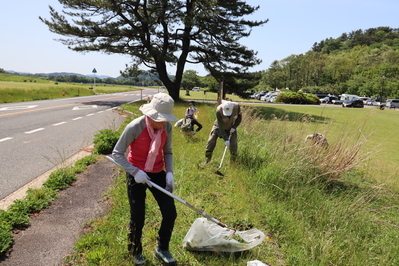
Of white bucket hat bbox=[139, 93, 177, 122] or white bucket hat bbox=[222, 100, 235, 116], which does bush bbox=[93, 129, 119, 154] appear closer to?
white bucket hat bbox=[222, 100, 235, 116]

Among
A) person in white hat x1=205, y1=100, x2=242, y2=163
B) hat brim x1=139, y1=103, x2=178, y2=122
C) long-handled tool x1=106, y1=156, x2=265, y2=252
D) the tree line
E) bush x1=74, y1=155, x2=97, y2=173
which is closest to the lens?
hat brim x1=139, y1=103, x2=178, y2=122

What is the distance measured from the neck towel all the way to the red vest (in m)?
0.05

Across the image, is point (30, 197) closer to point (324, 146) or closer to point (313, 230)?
point (313, 230)

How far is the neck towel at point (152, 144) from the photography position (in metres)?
2.45

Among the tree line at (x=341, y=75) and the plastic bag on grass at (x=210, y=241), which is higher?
the tree line at (x=341, y=75)

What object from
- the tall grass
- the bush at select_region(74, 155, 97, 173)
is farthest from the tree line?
the bush at select_region(74, 155, 97, 173)

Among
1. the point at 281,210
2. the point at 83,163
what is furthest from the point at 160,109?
the point at 83,163

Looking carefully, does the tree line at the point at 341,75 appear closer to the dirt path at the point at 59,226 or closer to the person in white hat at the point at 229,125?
the person in white hat at the point at 229,125

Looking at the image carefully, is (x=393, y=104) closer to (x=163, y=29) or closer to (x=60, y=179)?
(x=163, y=29)

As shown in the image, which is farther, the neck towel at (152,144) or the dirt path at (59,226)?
the dirt path at (59,226)

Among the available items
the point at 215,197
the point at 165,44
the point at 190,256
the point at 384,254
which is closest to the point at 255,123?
the point at 215,197

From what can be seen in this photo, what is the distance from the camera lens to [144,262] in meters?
2.60

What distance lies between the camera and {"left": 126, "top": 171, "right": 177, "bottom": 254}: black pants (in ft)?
8.44

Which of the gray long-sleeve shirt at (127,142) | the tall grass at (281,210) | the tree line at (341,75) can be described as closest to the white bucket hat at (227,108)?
the tall grass at (281,210)
